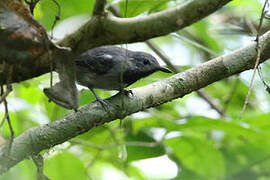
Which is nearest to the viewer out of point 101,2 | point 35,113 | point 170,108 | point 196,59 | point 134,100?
point 101,2

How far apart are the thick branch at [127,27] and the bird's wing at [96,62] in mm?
1637

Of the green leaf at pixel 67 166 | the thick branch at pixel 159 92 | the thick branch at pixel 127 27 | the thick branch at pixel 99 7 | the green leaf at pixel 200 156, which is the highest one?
the thick branch at pixel 99 7

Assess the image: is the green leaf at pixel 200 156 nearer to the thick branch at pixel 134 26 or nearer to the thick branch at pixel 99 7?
the thick branch at pixel 134 26

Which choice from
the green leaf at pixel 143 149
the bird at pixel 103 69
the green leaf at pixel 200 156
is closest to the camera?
the bird at pixel 103 69

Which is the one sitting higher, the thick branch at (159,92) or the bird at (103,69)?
the thick branch at (159,92)

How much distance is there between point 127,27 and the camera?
203 centimetres

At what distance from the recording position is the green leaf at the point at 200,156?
397 centimetres

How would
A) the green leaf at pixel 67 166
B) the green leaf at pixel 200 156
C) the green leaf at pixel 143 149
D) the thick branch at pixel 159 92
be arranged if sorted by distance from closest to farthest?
the thick branch at pixel 159 92 < the green leaf at pixel 67 166 < the green leaf at pixel 143 149 < the green leaf at pixel 200 156

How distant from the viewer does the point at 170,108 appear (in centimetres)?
496

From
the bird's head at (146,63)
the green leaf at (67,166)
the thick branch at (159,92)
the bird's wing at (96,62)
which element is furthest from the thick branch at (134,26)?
the bird's head at (146,63)

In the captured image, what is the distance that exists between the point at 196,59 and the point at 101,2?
4.40m

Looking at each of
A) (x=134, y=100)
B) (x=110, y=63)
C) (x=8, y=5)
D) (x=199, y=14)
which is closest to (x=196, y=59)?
(x=110, y=63)

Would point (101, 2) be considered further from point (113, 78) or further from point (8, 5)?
point (113, 78)

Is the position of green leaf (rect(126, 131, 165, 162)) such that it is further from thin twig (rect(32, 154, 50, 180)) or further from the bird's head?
thin twig (rect(32, 154, 50, 180))
